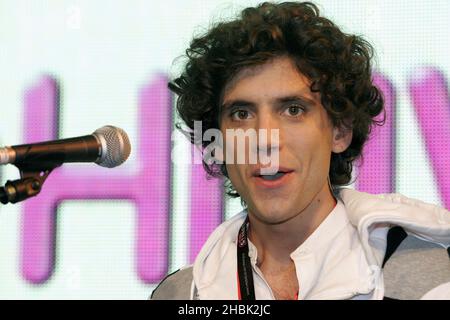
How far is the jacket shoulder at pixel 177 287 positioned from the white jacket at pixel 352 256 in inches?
0.9

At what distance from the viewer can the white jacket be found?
1970 millimetres

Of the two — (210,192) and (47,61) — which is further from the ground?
(47,61)

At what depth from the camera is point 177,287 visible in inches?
91.1

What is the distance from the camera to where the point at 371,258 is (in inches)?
78.7

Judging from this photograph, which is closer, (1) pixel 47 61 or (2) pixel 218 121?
(2) pixel 218 121

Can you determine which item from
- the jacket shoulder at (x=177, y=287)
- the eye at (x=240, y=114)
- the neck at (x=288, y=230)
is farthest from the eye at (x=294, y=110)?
the jacket shoulder at (x=177, y=287)

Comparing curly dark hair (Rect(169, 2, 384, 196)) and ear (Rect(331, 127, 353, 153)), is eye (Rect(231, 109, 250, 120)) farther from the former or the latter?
ear (Rect(331, 127, 353, 153))

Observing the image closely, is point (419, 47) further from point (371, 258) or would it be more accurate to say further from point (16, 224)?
point (16, 224)
